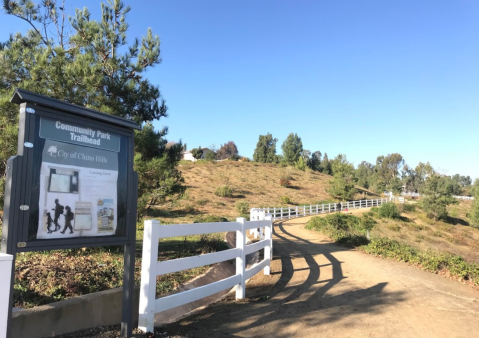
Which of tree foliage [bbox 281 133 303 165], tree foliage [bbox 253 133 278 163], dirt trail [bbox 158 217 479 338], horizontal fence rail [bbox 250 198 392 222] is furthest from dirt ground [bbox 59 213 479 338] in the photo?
tree foliage [bbox 253 133 278 163]

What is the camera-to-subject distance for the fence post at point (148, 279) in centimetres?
396

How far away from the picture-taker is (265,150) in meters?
92.9

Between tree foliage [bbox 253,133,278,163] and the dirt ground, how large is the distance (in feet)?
269

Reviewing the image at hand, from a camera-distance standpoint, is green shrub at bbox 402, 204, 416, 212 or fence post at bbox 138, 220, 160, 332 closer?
fence post at bbox 138, 220, 160, 332

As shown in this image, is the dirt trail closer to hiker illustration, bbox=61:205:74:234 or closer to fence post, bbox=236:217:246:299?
fence post, bbox=236:217:246:299

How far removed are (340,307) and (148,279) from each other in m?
3.20

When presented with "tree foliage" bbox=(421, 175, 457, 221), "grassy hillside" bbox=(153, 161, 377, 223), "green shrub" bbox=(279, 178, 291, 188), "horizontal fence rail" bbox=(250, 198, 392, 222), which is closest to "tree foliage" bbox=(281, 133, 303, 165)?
"grassy hillside" bbox=(153, 161, 377, 223)

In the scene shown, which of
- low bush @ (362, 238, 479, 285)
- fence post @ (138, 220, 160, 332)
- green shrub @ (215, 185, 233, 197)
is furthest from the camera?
green shrub @ (215, 185, 233, 197)

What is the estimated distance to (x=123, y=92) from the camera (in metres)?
8.62

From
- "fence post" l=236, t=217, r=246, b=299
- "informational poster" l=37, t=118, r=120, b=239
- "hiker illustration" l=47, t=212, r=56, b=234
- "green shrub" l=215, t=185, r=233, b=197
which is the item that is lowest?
"fence post" l=236, t=217, r=246, b=299

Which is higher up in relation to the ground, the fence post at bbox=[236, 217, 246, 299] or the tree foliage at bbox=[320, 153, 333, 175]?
the tree foliage at bbox=[320, 153, 333, 175]

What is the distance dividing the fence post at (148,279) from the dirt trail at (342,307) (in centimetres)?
39

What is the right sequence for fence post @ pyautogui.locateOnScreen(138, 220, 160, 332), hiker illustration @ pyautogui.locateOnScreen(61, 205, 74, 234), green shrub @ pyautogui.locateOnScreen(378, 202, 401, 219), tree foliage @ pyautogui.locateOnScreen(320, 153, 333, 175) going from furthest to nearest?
tree foliage @ pyautogui.locateOnScreen(320, 153, 333, 175) → green shrub @ pyautogui.locateOnScreen(378, 202, 401, 219) → fence post @ pyautogui.locateOnScreen(138, 220, 160, 332) → hiker illustration @ pyautogui.locateOnScreen(61, 205, 74, 234)

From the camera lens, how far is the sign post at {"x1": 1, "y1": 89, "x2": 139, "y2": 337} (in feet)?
9.78
